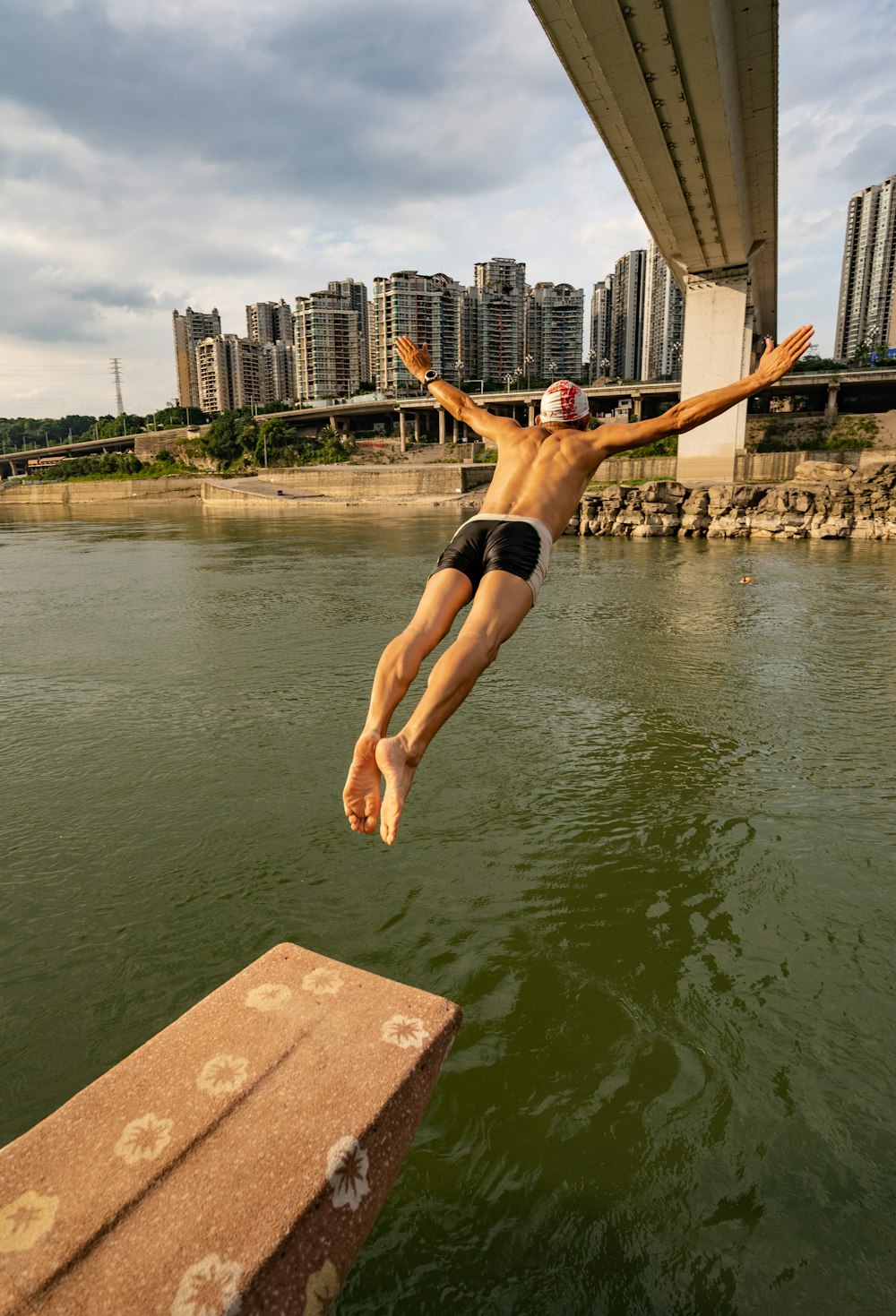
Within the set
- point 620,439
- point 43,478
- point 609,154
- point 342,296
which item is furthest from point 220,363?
point 620,439

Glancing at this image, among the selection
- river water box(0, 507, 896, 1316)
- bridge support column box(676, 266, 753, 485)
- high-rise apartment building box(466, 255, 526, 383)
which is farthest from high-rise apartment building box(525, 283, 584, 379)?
river water box(0, 507, 896, 1316)

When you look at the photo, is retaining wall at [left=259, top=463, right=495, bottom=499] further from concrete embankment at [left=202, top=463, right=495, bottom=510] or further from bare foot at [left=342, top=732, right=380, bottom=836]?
bare foot at [left=342, top=732, right=380, bottom=836]

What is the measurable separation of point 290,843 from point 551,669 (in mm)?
7483

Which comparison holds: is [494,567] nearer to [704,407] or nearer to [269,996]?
[704,407]

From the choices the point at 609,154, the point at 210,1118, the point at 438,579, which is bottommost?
the point at 210,1118

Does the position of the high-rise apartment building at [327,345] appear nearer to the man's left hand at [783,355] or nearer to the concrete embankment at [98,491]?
the concrete embankment at [98,491]

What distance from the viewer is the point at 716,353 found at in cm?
4788

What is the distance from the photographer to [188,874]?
20.6 ft

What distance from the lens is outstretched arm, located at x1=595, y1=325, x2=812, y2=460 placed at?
5.00 meters

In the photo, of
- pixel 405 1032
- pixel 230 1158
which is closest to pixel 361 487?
pixel 405 1032

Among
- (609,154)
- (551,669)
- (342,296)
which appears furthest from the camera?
(342,296)

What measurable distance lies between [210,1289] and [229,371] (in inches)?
7852

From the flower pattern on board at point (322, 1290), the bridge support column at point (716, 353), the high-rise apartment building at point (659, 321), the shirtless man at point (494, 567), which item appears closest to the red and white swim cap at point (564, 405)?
the shirtless man at point (494, 567)

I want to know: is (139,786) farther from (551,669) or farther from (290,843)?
(551,669)
